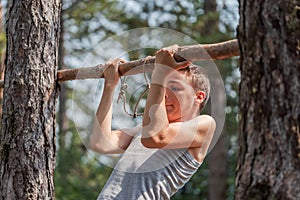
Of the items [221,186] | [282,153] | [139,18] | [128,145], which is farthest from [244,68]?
[139,18]

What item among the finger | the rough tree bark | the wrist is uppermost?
the finger

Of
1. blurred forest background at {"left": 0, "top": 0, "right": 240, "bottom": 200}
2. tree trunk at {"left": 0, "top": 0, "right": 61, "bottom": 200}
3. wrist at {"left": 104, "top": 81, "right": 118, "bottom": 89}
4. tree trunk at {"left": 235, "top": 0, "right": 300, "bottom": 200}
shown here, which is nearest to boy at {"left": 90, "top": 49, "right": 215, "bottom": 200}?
wrist at {"left": 104, "top": 81, "right": 118, "bottom": 89}

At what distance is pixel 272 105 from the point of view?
5.40 ft

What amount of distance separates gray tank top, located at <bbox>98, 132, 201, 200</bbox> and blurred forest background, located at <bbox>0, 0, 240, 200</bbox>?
19.0 feet

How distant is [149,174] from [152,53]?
5824 mm

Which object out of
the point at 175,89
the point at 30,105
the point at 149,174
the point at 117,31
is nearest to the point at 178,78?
the point at 175,89

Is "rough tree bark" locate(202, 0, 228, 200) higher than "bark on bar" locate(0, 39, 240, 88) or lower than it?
lower

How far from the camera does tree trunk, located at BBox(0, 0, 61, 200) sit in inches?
109

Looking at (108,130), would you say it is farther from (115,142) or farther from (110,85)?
(110,85)

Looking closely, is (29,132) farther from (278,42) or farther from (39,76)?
(278,42)

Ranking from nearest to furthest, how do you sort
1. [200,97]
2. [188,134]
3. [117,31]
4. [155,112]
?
[155,112] < [188,134] < [200,97] < [117,31]

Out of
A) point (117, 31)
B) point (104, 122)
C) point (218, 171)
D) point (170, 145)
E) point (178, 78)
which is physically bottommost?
point (218, 171)

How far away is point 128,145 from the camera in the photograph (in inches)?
104

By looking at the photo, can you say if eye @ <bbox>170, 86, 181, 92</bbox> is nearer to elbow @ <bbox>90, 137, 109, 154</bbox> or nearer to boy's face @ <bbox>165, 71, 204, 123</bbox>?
boy's face @ <bbox>165, 71, 204, 123</bbox>
